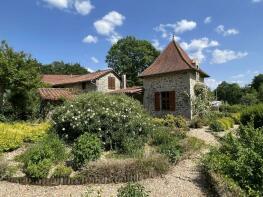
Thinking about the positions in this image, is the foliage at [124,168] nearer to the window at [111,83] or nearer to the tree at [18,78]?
the tree at [18,78]

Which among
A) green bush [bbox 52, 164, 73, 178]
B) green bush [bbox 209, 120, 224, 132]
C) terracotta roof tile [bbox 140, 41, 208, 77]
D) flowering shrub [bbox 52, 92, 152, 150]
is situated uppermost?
terracotta roof tile [bbox 140, 41, 208, 77]

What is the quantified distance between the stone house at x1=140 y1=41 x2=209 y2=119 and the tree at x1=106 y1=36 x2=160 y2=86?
921 inches

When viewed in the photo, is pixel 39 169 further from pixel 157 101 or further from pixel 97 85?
pixel 97 85

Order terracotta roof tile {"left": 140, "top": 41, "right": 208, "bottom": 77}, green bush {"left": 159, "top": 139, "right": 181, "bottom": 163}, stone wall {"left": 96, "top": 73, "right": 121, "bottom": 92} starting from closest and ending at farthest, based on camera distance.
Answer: green bush {"left": 159, "top": 139, "right": 181, "bottom": 163} → terracotta roof tile {"left": 140, "top": 41, "right": 208, "bottom": 77} → stone wall {"left": 96, "top": 73, "right": 121, "bottom": 92}

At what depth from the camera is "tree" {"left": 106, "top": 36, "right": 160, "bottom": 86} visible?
45125 mm

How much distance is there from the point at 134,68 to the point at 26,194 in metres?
39.8

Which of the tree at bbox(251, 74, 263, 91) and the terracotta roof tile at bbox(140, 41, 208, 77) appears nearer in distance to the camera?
the terracotta roof tile at bbox(140, 41, 208, 77)

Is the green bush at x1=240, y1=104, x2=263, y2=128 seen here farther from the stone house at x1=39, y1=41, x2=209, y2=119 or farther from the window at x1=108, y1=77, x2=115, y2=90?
the window at x1=108, y1=77, x2=115, y2=90

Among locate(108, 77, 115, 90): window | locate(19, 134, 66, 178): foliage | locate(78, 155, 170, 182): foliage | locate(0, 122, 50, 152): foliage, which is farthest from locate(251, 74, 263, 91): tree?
locate(19, 134, 66, 178): foliage

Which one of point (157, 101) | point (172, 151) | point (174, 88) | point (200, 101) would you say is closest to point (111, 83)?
point (157, 101)

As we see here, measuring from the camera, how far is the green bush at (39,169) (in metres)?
6.90

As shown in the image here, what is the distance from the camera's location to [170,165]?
7922 mm

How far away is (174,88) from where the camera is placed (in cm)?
1911

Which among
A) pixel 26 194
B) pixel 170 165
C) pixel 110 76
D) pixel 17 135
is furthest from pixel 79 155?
pixel 110 76
